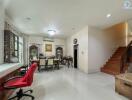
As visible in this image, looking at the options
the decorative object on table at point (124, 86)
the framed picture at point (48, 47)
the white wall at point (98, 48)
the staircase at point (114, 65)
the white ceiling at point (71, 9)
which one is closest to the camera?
the decorative object on table at point (124, 86)

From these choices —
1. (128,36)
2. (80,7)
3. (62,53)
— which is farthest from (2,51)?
(128,36)

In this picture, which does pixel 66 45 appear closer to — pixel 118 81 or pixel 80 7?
pixel 80 7

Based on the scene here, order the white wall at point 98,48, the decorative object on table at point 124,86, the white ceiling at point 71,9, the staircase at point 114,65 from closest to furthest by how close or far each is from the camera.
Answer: the decorative object on table at point 124,86
the white ceiling at point 71,9
the staircase at point 114,65
the white wall at point 98,48

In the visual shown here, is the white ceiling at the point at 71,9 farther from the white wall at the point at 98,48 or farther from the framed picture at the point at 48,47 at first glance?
the framed picture at the point at 48,47

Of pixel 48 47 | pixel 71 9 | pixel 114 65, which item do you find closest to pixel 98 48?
pixel 114 65

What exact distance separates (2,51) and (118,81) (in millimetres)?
3881

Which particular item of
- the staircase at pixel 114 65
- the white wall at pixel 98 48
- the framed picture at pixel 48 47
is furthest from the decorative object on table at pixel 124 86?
the framed picture at pixel 48 47

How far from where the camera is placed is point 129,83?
2605mm

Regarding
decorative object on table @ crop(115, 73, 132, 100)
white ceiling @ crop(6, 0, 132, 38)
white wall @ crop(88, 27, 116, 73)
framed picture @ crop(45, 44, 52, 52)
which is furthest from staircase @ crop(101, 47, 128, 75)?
framed picture @ crop(45, 44, 52, 52)

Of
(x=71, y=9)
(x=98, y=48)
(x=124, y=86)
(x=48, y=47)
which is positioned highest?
(x=71, y=9)

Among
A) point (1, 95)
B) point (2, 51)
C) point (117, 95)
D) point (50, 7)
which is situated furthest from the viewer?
point (50, 7)

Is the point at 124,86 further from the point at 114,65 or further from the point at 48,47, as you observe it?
the point at 48,47

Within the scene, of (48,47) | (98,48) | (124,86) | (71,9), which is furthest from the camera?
(48,47)

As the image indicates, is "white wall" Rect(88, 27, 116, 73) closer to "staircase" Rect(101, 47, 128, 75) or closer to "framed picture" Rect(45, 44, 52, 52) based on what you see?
"staircase" Rect(101, 47, 128, 75)
